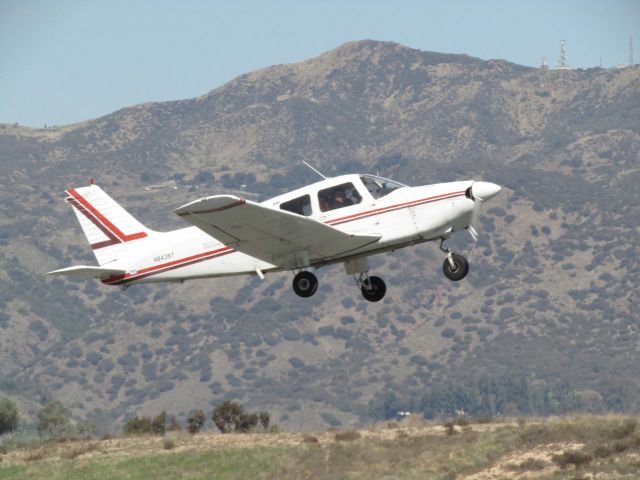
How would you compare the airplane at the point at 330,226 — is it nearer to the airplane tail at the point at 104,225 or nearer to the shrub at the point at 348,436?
the airplane tail at the point at 104,225

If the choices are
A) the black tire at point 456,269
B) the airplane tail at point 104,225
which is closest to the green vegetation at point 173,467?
the airplane tail at point 104,225

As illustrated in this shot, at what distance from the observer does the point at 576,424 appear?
44688mm

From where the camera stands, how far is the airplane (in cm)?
2986

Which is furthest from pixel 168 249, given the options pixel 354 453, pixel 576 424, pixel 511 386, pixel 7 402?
pixel 511 386

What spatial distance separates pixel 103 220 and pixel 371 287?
23.7 ft

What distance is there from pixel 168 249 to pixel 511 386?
166436 mm

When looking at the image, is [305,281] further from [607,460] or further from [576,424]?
[576,424]

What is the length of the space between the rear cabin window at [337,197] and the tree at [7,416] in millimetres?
55280

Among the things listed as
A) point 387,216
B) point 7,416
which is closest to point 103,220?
point 387,216

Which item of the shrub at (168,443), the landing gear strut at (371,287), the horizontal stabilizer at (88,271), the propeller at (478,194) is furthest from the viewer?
the shrub at (168,443)

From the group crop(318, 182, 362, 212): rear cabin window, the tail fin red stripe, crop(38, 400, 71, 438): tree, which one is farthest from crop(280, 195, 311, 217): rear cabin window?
crop(38, 400, 71, 438): tree

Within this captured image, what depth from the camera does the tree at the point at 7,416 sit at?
269 ft

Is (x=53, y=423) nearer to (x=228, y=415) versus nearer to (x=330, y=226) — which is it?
(x=228, y=415)

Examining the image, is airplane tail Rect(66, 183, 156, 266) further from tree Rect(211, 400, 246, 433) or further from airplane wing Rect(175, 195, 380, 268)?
tree Rect(211, 400, 246, 433)
